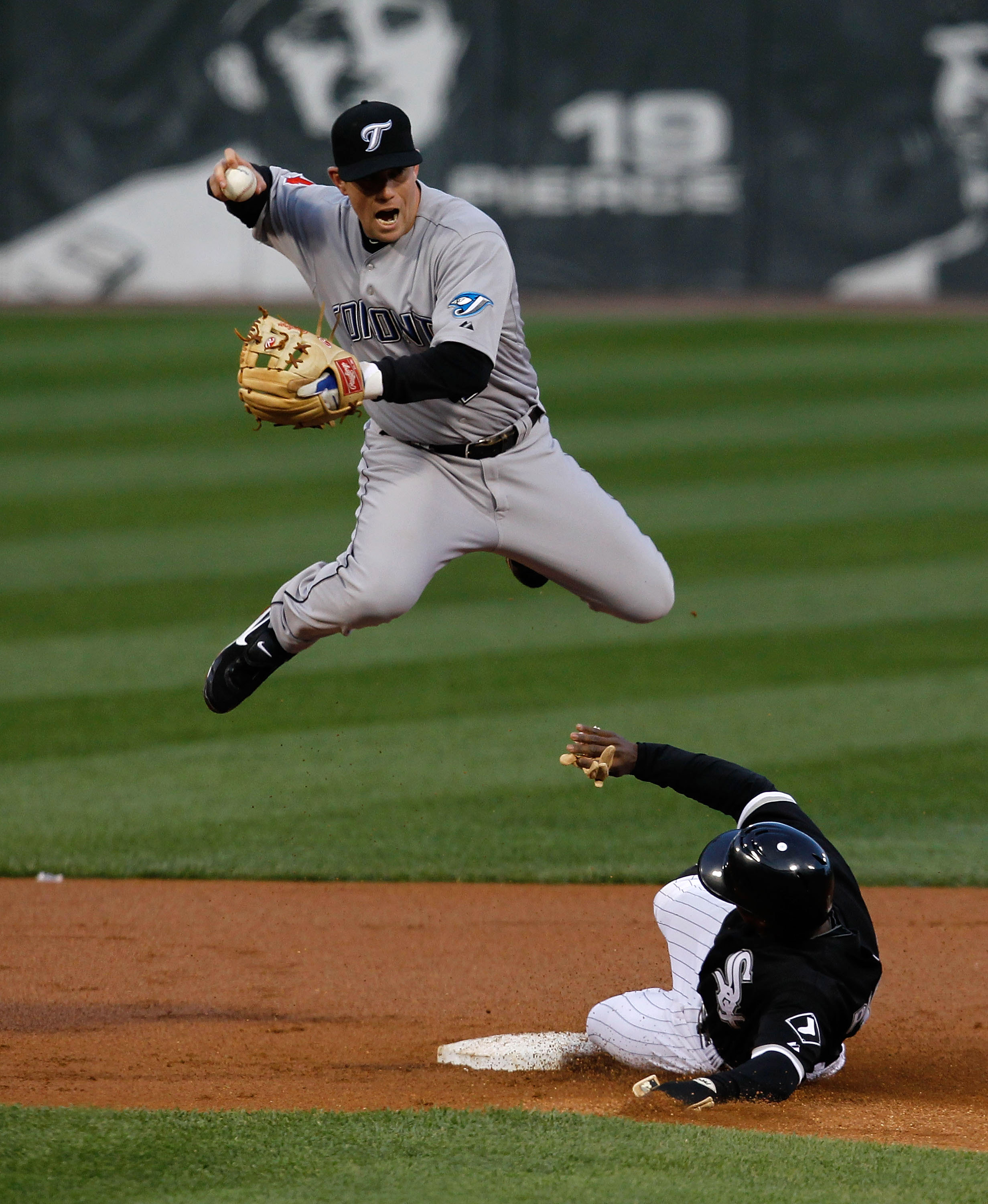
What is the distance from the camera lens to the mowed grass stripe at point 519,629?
888 centimetres

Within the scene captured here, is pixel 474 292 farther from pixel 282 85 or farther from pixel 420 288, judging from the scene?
pixel 282 85

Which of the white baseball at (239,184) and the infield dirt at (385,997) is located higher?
the white baseball at (239,184)

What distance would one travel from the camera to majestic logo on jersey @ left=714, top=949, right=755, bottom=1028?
14.1 feet

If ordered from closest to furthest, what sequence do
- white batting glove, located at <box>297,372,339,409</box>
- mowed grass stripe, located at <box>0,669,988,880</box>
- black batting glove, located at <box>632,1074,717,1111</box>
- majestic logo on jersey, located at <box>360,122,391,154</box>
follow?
black batting glove, located at <box>632,1074,717,1111</box> → white batting glove, located at <box>297,372,339,409</box> → majestic logo on jersey, located at <box>360,122,391,154</box> → mowed grass stripe, located at <box>0,669,988,880</box>

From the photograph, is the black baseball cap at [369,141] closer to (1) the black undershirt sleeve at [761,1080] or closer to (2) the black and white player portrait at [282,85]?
(1) the black undershirt sleeve at [761,1080]

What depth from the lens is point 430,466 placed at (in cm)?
498

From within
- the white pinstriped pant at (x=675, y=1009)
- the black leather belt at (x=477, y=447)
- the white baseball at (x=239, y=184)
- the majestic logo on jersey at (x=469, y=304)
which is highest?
the white baseball at (x=239, y=184)

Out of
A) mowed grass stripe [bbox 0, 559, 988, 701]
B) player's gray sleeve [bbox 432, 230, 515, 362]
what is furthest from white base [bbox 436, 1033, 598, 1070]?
mowed grass stripe [bbox 0, 559, 988, 701]

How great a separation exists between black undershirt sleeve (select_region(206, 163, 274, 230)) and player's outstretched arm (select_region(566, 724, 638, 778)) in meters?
1.80

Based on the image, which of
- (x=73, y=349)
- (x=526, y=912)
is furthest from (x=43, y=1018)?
(x=73, y=349)

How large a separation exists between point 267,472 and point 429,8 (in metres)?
7.50

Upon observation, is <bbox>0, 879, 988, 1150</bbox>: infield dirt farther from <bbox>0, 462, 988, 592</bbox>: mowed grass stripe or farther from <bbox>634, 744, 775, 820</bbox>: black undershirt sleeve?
<bbox>0, 462, 988, 592</bbox>: mowed grass stripe

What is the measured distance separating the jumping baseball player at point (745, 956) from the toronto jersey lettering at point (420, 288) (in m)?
1.06

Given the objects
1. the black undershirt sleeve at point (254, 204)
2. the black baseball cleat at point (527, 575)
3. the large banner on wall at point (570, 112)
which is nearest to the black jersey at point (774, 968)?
the black baseball cleat at point (527, 575)
